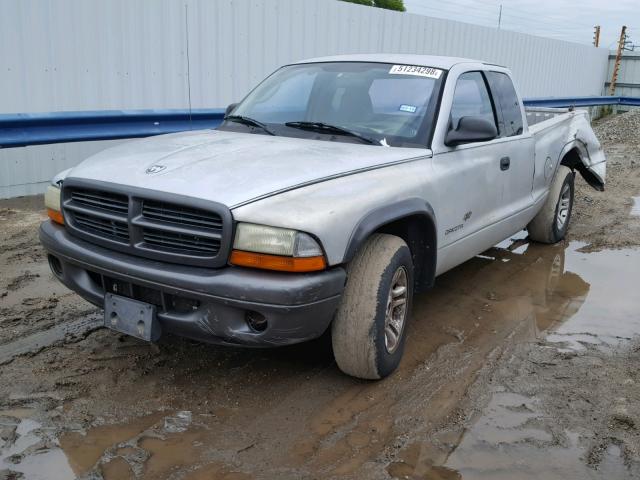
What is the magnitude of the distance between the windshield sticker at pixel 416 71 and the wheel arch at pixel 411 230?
3.67 ft

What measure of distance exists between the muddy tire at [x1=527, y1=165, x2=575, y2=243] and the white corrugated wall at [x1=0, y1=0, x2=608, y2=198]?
4.37 meters

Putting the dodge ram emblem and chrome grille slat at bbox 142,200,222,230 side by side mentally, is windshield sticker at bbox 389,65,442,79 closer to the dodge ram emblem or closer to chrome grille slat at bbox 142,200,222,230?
the dodge ram emblem

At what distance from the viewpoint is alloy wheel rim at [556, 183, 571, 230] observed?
669cm

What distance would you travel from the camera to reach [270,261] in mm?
2963

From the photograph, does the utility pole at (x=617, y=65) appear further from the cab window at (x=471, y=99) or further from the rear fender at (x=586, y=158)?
the cab window at (x=471, y=99)

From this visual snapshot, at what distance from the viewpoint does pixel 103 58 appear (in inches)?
304

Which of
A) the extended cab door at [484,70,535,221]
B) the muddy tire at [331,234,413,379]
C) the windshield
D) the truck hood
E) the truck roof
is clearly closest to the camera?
the truck hood

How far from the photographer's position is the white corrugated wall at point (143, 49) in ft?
23.4

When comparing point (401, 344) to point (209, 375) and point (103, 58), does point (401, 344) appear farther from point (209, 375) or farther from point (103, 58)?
point (103, 58)

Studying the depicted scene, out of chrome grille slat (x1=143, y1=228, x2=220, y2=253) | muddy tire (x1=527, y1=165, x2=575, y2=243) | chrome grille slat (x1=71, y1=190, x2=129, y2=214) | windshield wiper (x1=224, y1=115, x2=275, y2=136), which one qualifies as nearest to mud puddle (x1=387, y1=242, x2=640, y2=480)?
chrome grille slat (x1=143, y1=228, x2=220, y2=253)

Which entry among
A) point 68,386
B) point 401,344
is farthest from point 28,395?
point 401,344

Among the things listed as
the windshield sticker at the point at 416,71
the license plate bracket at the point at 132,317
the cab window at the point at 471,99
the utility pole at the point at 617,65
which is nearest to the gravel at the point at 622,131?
the utility pole at the point at 617,65

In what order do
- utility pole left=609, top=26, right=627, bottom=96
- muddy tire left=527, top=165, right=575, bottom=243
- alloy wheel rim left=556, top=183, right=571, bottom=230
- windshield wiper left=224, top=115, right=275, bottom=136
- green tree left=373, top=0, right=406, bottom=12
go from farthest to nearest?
green tree left=373, top=0, right=406, bottom=12 < utility pole left=609, top=26, right=627, bottom=96 < alloy wheel rim left=556, top=183, right=571, bottom=230 < muddy tire left=527, top=165, right=575, bottom=243 < windshield wiper left=224, top=115, right=275, bottom=136

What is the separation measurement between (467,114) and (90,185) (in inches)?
105
